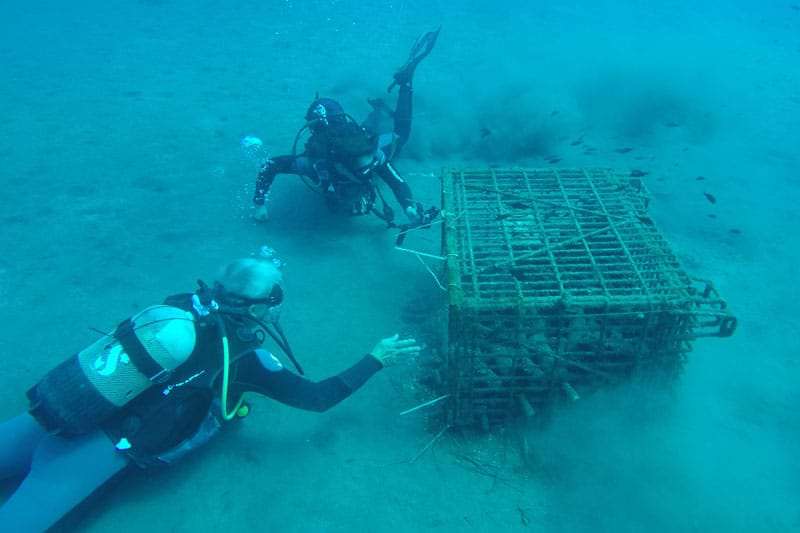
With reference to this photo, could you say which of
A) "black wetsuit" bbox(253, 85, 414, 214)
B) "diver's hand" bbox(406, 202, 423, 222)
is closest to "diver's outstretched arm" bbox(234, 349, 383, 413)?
"diver's hand" bbox(406, 202, 423, 222)

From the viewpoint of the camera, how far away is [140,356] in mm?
3104

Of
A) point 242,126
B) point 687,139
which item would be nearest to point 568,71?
point 687,139

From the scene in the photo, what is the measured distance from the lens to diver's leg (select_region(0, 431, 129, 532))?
324 cm

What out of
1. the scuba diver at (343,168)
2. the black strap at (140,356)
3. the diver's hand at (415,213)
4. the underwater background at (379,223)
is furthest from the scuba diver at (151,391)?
the scuba diver at (343,168)

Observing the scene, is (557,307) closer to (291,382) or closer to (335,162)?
(291,382)

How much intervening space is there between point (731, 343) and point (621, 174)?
73.5 inches

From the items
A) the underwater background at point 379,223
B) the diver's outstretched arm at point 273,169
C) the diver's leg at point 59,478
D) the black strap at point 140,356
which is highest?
the black strap at point 140,356

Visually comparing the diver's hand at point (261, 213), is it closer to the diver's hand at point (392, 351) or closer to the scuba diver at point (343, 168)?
the scuba diver at point (343, 168)

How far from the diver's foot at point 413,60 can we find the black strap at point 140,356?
637 cm

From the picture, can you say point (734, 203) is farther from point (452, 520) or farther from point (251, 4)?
point (251, 4)

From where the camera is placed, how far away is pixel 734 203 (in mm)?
6879

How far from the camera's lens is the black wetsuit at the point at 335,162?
595 centimetres

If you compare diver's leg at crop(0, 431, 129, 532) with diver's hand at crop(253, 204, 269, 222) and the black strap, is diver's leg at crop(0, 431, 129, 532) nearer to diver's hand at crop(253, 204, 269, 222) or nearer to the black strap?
the black strap

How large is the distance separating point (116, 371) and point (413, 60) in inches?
278
